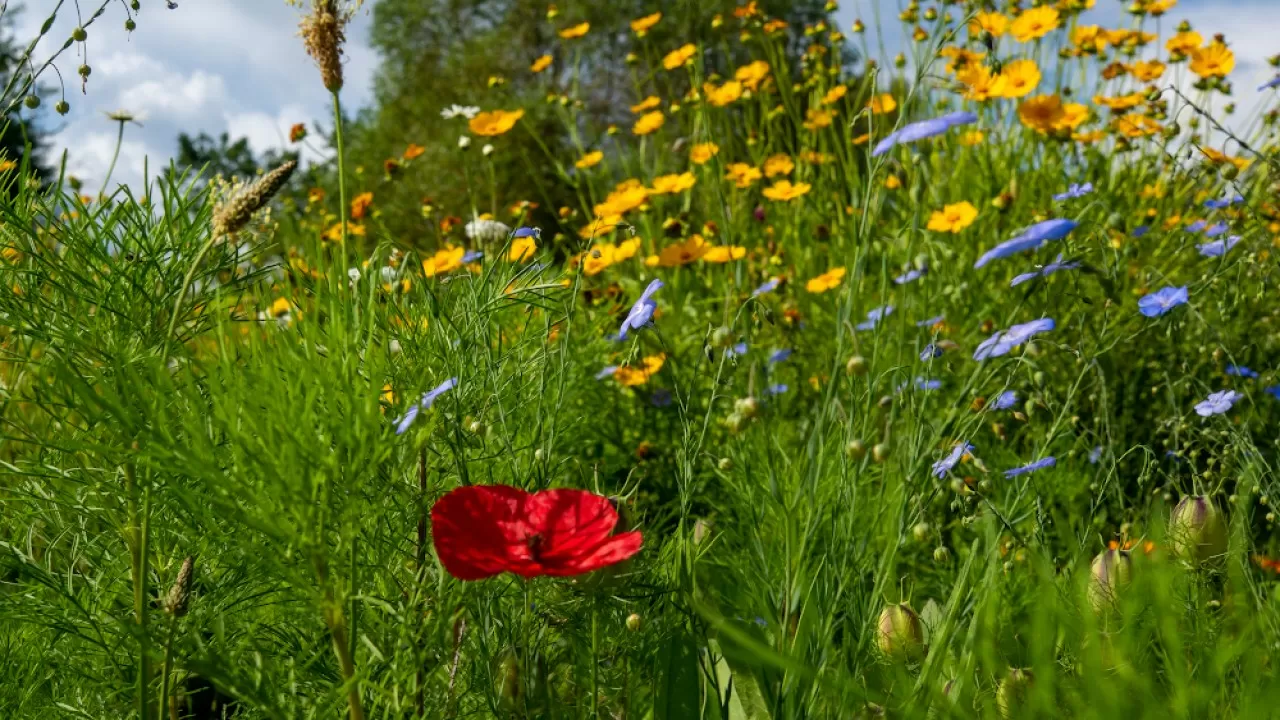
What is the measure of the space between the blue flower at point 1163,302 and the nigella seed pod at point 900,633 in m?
0.51

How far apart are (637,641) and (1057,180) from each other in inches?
87.2

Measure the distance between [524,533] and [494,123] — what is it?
1.96 meters

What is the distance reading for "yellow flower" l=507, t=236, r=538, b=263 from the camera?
967 millimetres

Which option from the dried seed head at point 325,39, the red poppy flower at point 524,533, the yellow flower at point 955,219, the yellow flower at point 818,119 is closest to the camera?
the red poppy flower at point 524,533

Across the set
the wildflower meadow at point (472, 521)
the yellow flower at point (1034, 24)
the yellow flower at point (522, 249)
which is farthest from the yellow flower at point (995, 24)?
the yellow flower at point (522, 249)

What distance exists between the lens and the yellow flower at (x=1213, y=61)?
2.54m

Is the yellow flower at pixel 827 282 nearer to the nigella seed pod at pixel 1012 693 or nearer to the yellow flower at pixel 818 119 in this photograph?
the yellow flower at pixel 818 119

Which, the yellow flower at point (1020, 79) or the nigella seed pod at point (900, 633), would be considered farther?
the yellow flower at point (1020, 79)

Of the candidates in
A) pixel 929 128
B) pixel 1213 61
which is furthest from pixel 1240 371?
pixel 1213 61

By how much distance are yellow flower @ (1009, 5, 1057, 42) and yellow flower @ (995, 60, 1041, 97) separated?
9 cm

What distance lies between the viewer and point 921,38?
2.87 meters

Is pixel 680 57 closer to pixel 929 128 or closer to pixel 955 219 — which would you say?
pixel 955 219

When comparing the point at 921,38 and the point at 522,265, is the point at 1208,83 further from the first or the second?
the point at 522,265

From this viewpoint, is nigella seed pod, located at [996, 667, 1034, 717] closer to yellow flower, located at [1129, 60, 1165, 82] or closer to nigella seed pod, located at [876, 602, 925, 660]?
nigella seed pod, located at [876, 602, 925, 660]
